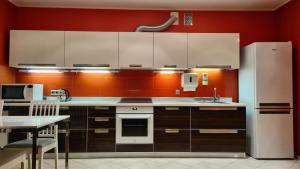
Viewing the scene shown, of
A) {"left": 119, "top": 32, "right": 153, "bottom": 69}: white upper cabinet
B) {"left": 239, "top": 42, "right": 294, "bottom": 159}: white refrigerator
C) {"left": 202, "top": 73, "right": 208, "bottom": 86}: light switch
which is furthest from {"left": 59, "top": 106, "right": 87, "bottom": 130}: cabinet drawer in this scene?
{"left": 239, "top": 42, "right": 294, "bottom": 159}: white refrigerator

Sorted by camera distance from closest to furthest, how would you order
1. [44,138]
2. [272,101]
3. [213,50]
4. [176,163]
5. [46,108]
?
[44,138], [46,108], [176,163], [272,101], [213,50]

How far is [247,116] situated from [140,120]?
5.77ft

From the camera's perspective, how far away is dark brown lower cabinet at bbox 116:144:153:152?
12.2 feet

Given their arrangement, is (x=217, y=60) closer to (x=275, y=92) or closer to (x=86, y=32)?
(x=275, y=92)

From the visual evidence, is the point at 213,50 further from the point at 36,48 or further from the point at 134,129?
the point at 36,48

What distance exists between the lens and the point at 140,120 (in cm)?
375

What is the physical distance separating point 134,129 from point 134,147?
277mm

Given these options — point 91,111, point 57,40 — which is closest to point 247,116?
point 91,111

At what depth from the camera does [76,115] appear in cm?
370

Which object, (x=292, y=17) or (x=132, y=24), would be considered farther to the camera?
(x=132, y=24)

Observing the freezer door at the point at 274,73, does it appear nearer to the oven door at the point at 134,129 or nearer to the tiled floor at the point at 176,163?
the tiled floor at the point at 176,163

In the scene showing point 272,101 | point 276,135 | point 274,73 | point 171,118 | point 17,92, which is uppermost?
point 274,73

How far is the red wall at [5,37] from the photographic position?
3.81m

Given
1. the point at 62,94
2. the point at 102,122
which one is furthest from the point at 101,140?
the point at 62,94
